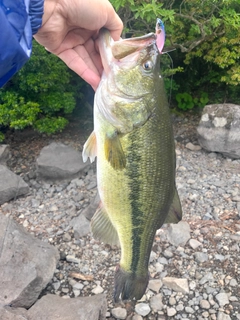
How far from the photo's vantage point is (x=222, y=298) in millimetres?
3068

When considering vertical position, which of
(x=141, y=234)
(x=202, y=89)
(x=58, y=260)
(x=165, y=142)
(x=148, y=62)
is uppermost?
(x=148, y=62)

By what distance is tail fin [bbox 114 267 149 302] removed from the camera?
219 centimetres

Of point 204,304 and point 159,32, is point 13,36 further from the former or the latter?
point 204,304

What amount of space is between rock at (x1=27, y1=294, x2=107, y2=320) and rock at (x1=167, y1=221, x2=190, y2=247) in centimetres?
101

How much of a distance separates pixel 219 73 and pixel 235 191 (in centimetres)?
204

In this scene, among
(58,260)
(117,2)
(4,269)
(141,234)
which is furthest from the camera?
(117,2)

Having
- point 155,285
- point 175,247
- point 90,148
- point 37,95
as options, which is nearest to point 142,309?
point 155,285

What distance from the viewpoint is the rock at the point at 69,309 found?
8.54 feet

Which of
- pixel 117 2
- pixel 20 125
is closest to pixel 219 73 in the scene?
pixel 117 2

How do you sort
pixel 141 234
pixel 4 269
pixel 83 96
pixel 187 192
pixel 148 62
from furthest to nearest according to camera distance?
pixel 83 96
pixel 187 192
pixel 4 269
pixel 141 234
pixel 148 62

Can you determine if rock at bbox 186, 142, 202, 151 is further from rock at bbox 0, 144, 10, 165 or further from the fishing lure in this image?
the fishing lure

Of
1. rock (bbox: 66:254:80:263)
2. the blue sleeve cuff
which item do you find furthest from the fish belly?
rock (bbox: 66:254:80:263)

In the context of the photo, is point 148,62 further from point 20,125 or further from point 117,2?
point 20,125

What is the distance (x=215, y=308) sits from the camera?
3.02 m
